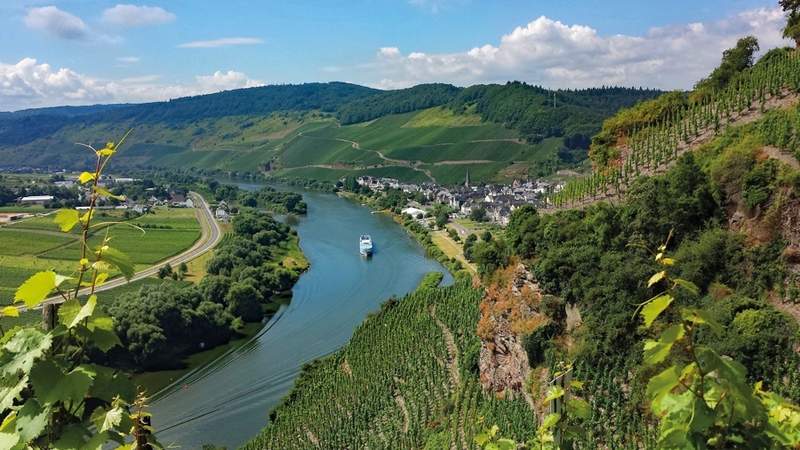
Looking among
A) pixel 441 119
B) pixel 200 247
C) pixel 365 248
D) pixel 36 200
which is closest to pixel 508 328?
pixel 365 248

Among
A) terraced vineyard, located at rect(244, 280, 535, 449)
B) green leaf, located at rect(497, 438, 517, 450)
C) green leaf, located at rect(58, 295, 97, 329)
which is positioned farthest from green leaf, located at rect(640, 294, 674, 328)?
terraced vineyard, located at rect(244, 280, 535, 449)

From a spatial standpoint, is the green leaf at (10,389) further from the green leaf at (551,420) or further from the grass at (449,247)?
the grass at (449,247)

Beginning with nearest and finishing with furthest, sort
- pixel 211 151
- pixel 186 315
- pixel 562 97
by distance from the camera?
pixel 186 315
pixel 562 97
pixel 211 151

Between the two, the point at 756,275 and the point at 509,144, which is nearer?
the point at 756,275

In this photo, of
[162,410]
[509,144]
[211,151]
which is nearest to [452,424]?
[162,410]

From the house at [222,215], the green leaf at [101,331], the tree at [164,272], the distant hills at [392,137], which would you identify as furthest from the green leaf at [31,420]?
the distant hills at [392,137]

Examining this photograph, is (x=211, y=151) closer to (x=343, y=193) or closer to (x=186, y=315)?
(x=343, y=193)

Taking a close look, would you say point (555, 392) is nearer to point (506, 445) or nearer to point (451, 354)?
point (506, 445)
